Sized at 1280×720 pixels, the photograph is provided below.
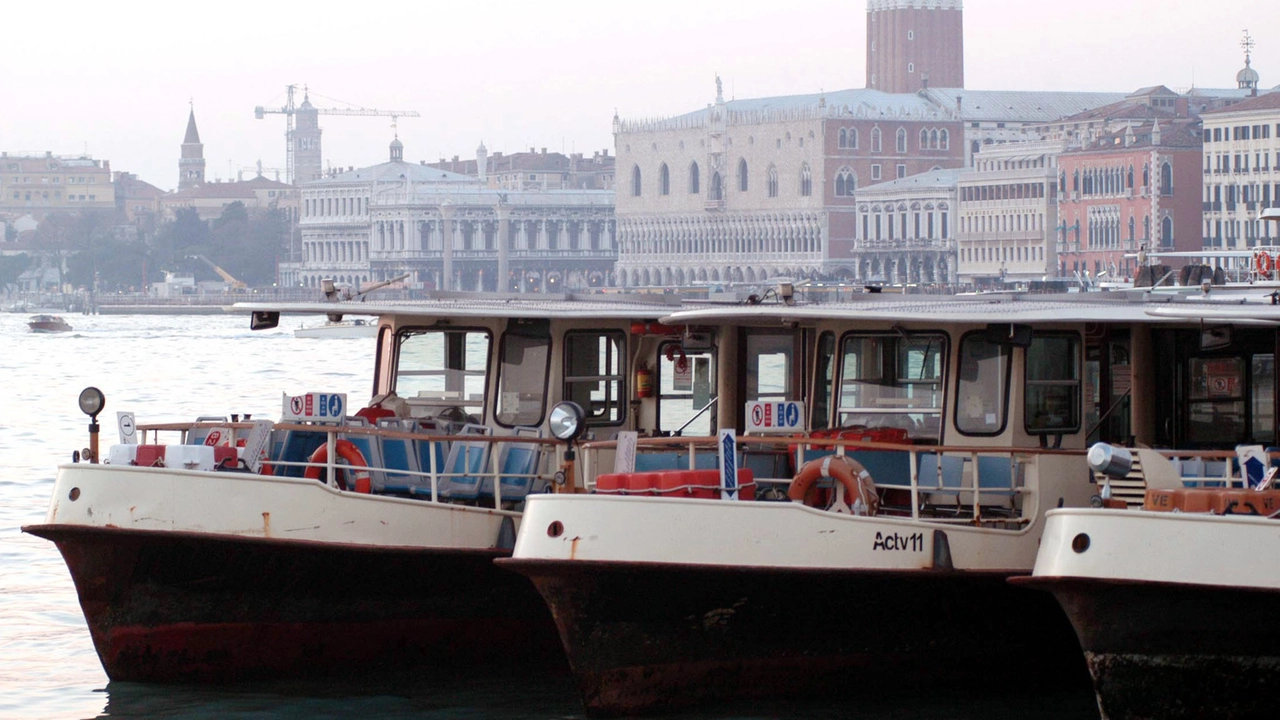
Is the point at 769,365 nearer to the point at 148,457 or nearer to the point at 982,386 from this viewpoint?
the point at 982,386

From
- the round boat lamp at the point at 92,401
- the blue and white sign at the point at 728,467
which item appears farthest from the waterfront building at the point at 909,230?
the blue and white sign at the point at 728,467

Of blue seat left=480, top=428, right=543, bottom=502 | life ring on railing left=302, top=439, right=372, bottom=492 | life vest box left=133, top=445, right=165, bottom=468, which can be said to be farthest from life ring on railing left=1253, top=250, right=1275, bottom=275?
life vest box left=133, top=445, right=165, bottom=468

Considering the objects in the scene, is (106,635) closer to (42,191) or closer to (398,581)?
(398,581)

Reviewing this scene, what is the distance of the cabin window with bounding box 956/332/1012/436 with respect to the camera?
927 cm

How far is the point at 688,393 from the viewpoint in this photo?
34.3 feet

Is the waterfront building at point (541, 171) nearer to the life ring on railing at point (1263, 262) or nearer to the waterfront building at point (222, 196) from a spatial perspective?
the waterfront building at point (222, 196)

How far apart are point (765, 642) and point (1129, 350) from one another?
6.61ft

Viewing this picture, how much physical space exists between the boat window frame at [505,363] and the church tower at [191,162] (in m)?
186

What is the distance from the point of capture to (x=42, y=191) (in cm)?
18525

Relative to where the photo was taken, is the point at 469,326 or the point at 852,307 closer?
the point at 852,307

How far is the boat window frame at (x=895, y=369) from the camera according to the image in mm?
9336

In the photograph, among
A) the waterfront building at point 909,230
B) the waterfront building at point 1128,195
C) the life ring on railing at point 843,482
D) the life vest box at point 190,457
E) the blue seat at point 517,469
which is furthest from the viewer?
the waterfront building at point 909,230

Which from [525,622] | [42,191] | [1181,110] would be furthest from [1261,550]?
[42,191]

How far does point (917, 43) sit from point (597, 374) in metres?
115
